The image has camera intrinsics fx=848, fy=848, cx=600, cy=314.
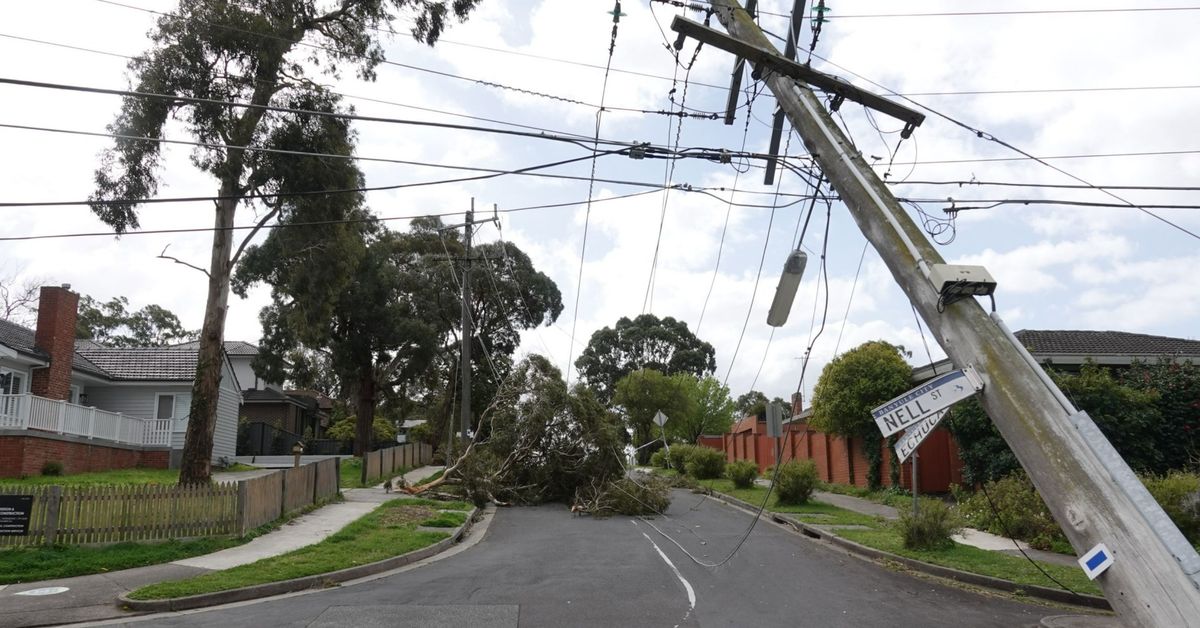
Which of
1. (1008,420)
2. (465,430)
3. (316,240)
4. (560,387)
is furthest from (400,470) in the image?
(1008,420)

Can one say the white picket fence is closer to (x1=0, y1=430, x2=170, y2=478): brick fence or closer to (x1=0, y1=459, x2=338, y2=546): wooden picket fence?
(x1=0, y1=430, x2=170, y2=478): brick fence

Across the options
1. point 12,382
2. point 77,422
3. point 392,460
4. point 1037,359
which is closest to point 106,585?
point 77,422

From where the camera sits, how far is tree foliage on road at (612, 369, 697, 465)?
54.2 metres

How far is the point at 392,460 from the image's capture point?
33.3 metres

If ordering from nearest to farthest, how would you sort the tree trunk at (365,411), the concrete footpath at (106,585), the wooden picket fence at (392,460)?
the concrete footpath at (106,585), the wooden picket fence at (392,460), the tree trunk at (365,411)

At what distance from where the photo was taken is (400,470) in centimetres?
3481

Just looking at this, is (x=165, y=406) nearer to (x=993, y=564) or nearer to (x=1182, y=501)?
(x=993, y=564)

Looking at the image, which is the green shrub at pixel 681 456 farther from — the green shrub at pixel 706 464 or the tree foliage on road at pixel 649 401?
the tree foliage on road at pixel 649 401

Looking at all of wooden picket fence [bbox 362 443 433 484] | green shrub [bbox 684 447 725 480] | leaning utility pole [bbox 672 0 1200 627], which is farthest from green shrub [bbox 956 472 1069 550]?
wooden picket fence [bbox 362 443 433 484]

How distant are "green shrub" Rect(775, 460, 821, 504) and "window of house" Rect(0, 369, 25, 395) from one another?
76.3ft

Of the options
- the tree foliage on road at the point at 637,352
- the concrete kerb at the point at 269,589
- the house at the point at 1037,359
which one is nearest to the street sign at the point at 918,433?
the concrete kerb at the point at 269,589

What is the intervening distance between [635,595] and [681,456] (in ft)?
84.8

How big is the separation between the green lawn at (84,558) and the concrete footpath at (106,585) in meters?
0.23

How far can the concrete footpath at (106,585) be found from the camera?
9.55 metres
